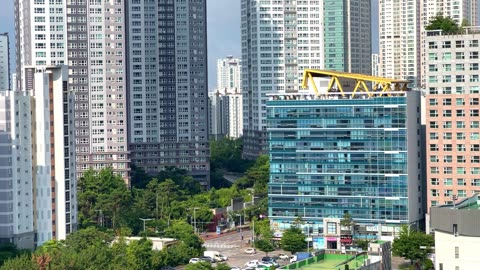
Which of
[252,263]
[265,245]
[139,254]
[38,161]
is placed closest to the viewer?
[139,254]

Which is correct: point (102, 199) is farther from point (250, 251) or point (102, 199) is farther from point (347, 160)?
point (347, 160)

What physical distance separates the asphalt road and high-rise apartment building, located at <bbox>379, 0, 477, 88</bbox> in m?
60.3

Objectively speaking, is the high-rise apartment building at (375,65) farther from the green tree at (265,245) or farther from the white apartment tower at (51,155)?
the white apartment tower at (51,155)

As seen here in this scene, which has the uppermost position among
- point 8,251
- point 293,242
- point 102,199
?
point 102,199

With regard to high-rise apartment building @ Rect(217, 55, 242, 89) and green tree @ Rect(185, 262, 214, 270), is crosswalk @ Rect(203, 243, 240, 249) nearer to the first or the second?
green tree @ Rect(185, 262, 214, 270)

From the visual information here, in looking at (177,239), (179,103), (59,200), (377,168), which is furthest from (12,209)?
(179,103)

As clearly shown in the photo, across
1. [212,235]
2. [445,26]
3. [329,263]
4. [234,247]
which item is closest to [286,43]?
[212,235]

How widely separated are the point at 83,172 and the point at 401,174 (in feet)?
102

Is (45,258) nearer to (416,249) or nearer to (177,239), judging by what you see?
(177,239)

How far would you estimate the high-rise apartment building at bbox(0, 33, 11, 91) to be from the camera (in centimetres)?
10312

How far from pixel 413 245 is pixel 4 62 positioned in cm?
5811

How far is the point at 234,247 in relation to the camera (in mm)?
67625

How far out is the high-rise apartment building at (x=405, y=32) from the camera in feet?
425

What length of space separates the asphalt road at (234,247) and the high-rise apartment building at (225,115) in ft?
256
